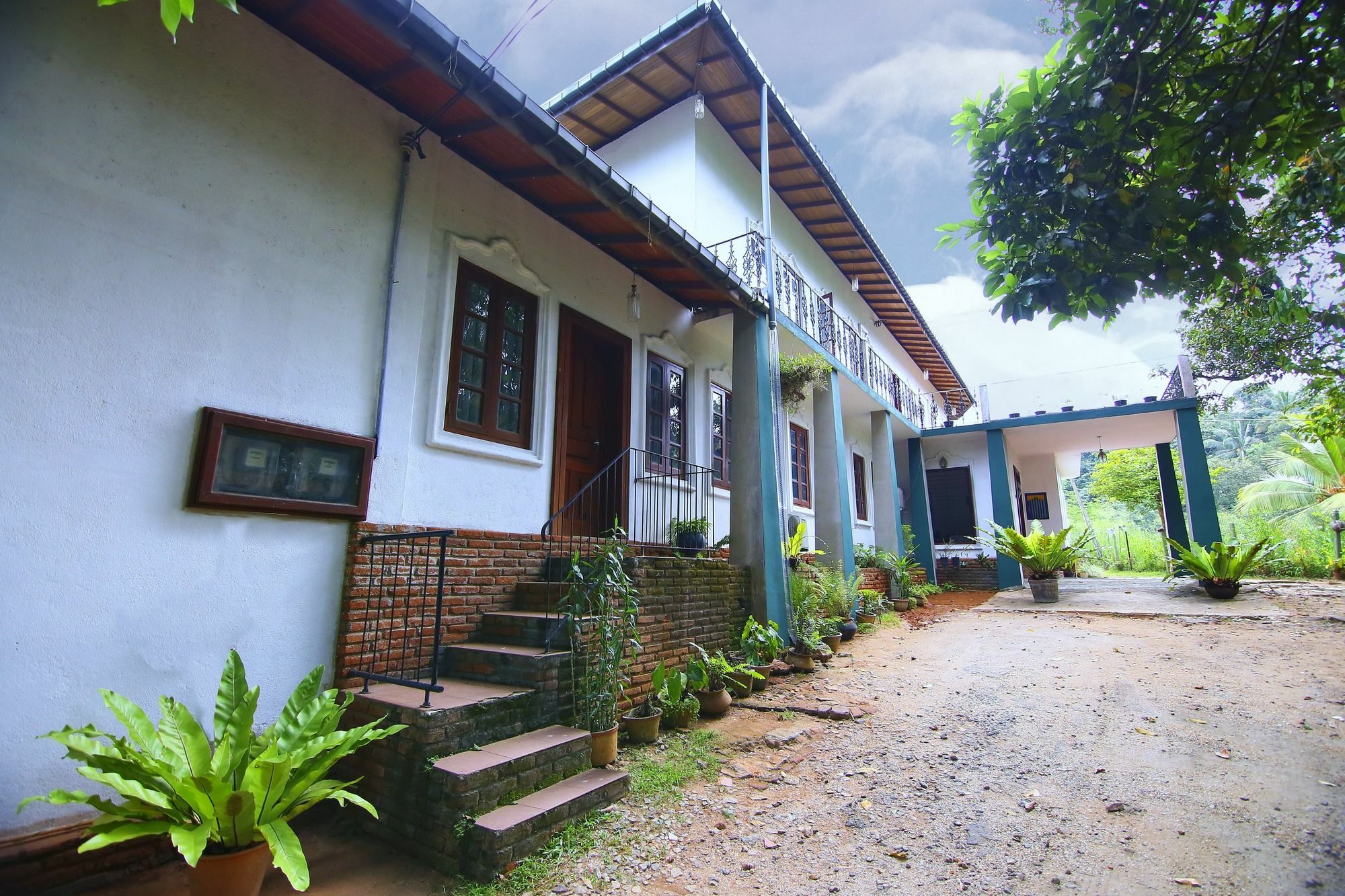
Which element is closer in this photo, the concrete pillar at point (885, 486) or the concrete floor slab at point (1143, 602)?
the concrete floor slab at point (1143, 602)

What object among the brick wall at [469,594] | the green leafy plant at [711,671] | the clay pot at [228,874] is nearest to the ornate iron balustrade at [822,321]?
the brick wall at [469,594]

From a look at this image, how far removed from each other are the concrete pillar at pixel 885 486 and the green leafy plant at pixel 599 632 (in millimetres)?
9849

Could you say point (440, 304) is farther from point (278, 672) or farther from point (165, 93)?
point (278, 672)

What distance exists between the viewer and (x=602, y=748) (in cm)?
373

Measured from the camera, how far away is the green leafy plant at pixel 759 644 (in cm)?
594

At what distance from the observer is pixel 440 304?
190 inches

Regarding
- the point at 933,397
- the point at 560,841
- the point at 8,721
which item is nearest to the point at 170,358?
the point at 8,721

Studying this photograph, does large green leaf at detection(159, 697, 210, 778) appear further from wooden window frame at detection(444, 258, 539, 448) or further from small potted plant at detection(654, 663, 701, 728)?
small potted plant at detection(654, 663, 701, 728)

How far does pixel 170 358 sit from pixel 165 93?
5.13 ft

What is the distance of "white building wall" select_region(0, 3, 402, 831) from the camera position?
2.84 metres

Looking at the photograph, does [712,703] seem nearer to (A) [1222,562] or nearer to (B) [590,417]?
(B) [590,417]

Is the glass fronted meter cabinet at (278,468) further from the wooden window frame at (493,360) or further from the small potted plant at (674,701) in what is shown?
the small potted plant at (674,701)

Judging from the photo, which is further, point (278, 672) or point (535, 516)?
point (535, 516)

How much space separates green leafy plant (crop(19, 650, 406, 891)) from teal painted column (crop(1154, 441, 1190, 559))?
17.1 metres
